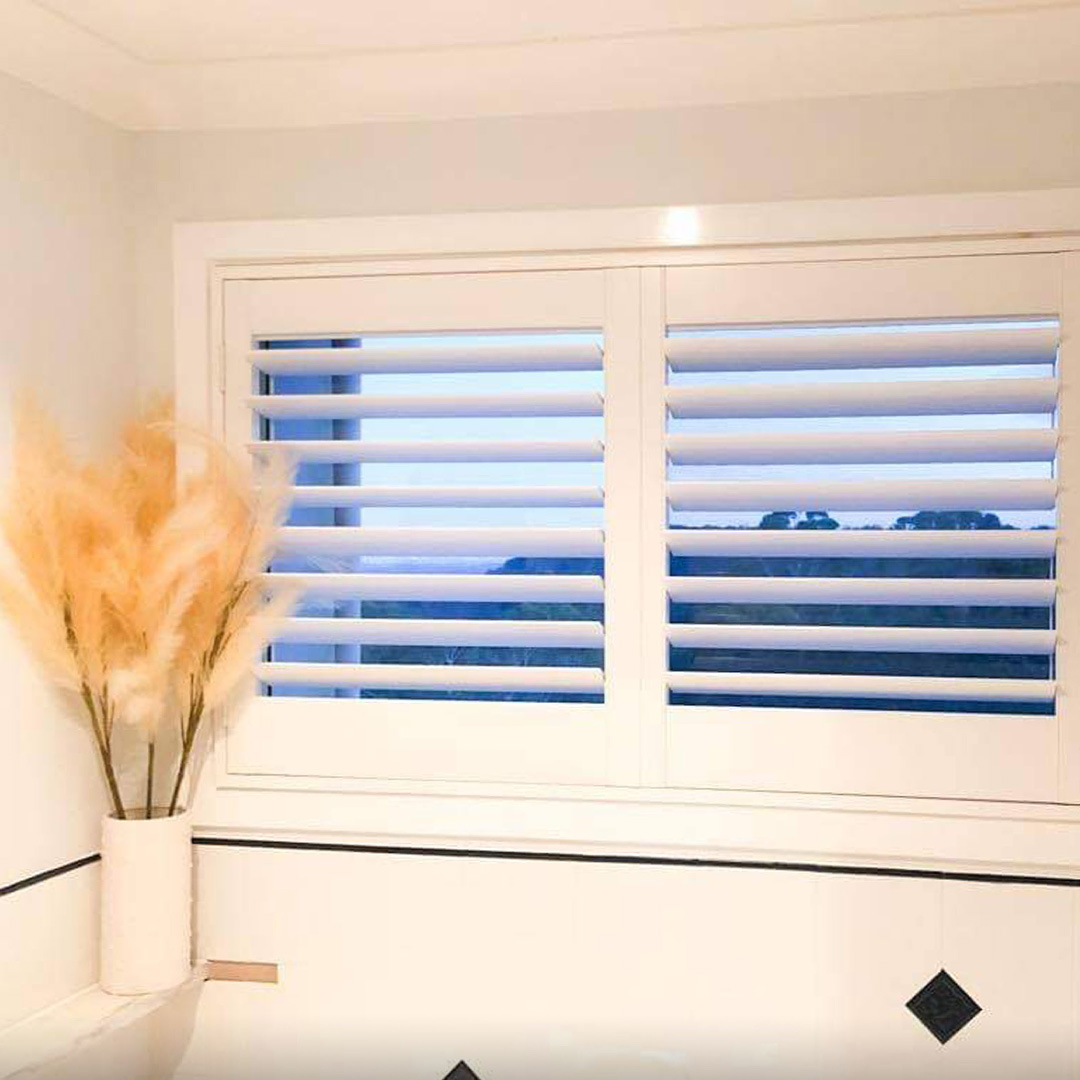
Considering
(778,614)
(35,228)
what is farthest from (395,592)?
(35,228)

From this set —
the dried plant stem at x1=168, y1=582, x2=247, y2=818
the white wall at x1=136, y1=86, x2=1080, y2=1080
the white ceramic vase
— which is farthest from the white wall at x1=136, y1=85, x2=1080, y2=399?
the white ceramic vase

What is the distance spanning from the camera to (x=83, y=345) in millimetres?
1944

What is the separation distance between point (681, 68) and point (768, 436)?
527 millimetres

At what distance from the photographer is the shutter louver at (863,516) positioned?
1.86 m

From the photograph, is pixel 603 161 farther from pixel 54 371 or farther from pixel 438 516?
pixel 54 371

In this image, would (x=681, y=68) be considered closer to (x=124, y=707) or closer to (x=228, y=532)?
(x=228, y=532)

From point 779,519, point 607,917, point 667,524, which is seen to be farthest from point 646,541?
point 607,917

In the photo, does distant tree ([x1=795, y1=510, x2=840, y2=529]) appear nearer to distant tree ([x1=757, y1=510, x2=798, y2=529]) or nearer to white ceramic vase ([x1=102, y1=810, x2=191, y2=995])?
distant tree ([x1=757, y1=510, x2=798, y2=529])

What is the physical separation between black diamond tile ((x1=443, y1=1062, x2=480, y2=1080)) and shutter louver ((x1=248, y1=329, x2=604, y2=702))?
55 centimetres

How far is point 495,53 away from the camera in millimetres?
1840

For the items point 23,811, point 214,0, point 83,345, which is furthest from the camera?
point 83,345

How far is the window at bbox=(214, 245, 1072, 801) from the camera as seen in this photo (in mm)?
1865

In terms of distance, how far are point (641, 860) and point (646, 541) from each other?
467 mm

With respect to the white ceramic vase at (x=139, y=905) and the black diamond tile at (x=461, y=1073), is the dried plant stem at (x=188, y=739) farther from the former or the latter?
the black diamond tile at (x=461, y=1073)
